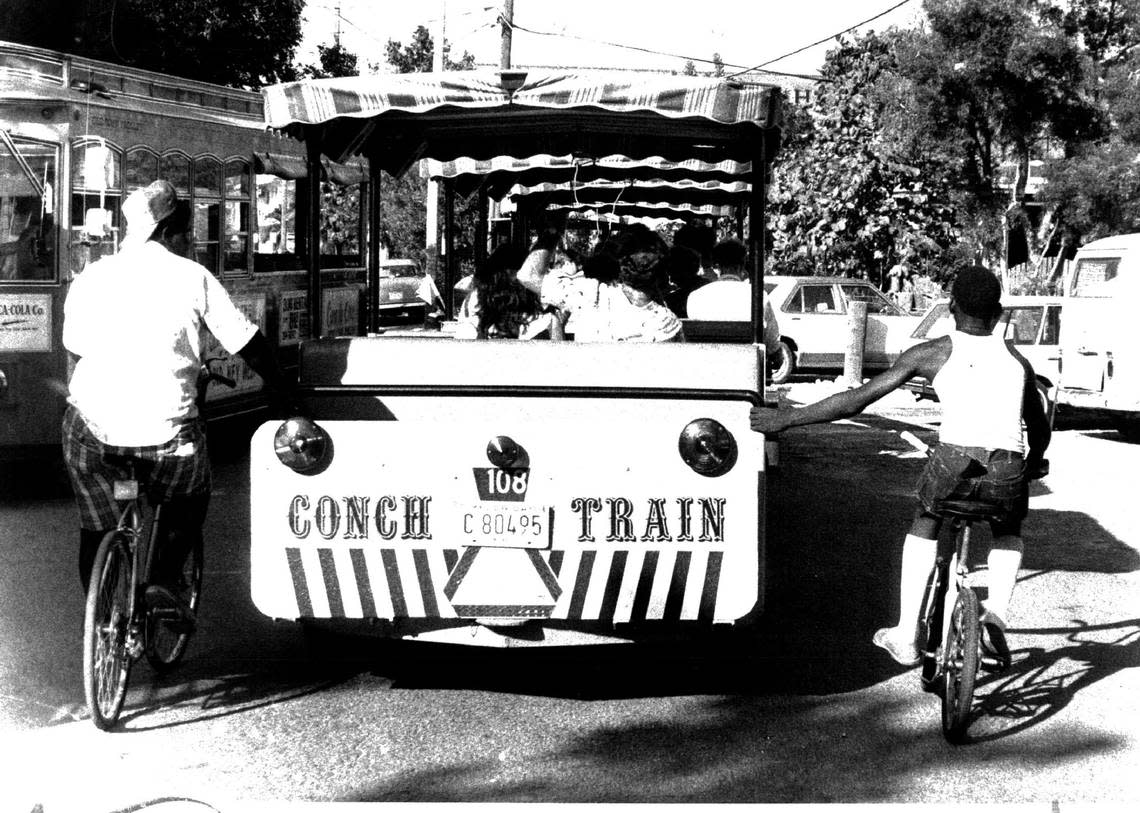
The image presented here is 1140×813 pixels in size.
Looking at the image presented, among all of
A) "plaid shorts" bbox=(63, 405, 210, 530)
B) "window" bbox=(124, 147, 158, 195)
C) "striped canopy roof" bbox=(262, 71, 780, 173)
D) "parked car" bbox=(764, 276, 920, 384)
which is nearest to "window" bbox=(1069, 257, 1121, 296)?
"parked car" bbox=(764, 276, 920, 384)

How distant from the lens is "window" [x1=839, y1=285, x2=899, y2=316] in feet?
78.2

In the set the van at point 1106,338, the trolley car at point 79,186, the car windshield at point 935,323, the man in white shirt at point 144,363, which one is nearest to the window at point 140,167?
Answer: the trolley car at point 79,186

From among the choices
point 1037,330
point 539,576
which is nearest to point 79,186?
point 539,576

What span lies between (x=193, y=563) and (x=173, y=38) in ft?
67.6

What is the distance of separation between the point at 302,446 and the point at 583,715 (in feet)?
4.71

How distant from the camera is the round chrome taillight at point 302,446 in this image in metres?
5.69

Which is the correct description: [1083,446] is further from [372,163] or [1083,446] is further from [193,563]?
[193,563]

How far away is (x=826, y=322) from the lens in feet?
77.8

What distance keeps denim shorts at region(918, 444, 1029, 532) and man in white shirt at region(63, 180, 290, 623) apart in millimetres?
2485

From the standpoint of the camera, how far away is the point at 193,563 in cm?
639

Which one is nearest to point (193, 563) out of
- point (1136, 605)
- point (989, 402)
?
point (989, 402)

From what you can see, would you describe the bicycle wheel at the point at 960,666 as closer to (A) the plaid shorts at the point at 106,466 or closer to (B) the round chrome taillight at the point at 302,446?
(B) the round chrome taillight at the point at 302,446

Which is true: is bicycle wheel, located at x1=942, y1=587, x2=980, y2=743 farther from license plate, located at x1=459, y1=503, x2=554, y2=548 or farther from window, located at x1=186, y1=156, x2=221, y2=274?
window, located at x1=186, y1=156, x2=221, y2=274

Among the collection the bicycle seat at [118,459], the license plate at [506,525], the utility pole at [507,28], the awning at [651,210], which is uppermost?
the utility pole at [507,28]
